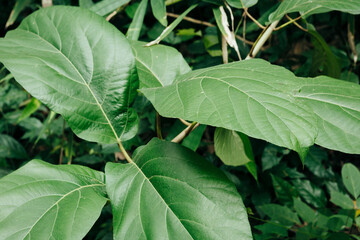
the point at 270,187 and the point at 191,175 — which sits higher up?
the point at 191,175

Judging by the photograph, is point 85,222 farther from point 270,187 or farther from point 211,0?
point 270,187

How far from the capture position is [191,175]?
0.44 m

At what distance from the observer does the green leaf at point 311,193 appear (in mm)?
1160

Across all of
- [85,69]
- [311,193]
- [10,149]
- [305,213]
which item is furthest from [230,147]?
[10,149]

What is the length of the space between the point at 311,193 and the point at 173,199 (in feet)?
3.16

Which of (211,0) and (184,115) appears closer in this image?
(184,115)

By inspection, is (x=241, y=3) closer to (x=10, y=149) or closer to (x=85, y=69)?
(x=85, y=69)

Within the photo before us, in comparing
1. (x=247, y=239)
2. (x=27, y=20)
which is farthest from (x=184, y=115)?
(x=27, y=20)

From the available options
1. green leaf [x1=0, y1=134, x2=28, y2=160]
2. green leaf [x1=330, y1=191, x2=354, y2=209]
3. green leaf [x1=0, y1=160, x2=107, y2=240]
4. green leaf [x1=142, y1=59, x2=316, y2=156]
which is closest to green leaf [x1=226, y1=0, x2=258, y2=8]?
green leaf [x1=142, y1=59, x2=316, y2=156]

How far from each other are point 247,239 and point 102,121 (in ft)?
1.06

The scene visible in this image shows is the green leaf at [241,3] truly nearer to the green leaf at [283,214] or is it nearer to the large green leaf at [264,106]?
the large green leaf at [264,106]

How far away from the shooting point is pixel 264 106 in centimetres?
37

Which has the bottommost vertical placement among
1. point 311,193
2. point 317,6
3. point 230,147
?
point 311,193

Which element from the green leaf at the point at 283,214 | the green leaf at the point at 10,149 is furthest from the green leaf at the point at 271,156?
the green leaf at the point at 10,149
